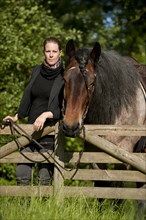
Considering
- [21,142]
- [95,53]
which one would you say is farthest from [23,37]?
[21,142]

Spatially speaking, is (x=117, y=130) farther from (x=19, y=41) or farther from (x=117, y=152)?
(x=19, y=41)

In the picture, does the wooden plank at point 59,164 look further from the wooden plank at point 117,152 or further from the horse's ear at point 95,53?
the horse's ear at point 95,53

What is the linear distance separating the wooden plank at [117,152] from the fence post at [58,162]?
0.33 metres

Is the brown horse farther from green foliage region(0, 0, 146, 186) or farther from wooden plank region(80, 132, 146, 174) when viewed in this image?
green foliage region(0, 0, 146, 186)

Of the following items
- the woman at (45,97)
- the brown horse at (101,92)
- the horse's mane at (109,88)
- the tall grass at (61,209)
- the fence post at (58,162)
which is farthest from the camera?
the horse's mane at (109,88)

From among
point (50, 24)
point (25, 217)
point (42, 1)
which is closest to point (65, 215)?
point (25, 217)

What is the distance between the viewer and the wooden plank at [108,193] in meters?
5.46

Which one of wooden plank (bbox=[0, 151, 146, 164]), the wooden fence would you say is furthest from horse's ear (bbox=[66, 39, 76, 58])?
wooden plank (bbox=[0, 151, 146, 164])

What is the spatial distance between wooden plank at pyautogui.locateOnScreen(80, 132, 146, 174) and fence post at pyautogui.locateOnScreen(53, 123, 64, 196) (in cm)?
33

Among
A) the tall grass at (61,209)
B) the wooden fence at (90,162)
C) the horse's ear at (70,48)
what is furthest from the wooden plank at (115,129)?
the horse's ear at (70,48)

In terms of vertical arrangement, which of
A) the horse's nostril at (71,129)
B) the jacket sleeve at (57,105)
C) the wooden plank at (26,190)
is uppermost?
the jacket sleeve at (57,105)

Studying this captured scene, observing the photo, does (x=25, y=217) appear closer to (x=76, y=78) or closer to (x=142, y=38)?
(x=76, y=78)

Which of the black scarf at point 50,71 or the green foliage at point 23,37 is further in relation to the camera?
the green foliage at point 23,37

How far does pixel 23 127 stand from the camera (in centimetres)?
567
